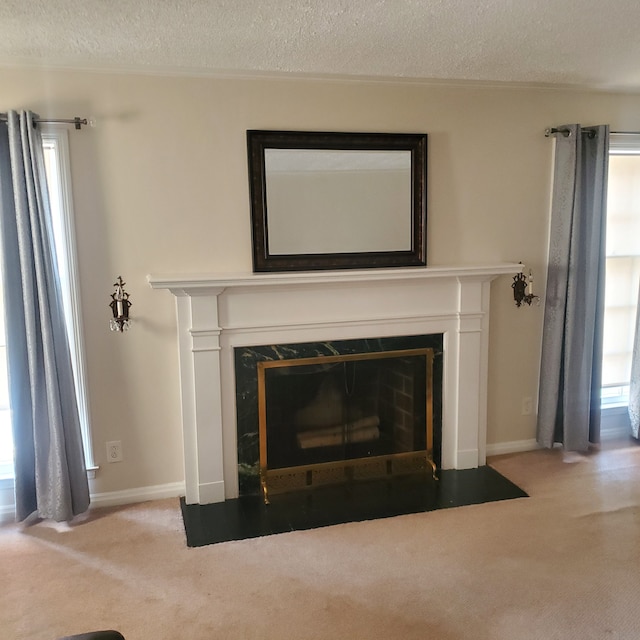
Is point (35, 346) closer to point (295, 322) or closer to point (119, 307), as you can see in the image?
point (119, 307)

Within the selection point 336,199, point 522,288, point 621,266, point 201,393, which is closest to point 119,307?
point 201,393

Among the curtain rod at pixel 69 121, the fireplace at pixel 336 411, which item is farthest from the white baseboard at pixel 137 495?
the curtain rod at pixel 69 121

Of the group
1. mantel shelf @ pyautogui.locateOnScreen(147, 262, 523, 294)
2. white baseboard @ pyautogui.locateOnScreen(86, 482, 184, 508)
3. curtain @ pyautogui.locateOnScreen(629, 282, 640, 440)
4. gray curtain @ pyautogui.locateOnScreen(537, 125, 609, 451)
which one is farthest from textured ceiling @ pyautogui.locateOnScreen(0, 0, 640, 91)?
white baseboard @ pyautogui.locateOnScreen(86, 482, 184, 508)

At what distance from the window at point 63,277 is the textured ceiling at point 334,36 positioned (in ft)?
1.30

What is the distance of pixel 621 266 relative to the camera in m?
3.89

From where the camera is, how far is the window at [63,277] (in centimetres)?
287

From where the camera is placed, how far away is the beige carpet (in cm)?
225

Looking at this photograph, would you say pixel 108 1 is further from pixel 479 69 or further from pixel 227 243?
pixel 479 69

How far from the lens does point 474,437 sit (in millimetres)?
3547

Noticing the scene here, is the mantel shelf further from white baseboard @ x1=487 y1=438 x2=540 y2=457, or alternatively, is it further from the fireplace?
white baseboard @ x1=487 y1=438 x2=540 y2=457

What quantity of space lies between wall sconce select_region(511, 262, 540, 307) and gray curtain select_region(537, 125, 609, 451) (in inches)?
5.0

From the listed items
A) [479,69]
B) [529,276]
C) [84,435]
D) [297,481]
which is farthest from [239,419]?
[479,69]

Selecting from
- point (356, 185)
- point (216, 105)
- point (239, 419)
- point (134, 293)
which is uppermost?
point (216, 105)

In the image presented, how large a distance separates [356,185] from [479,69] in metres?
0.84
